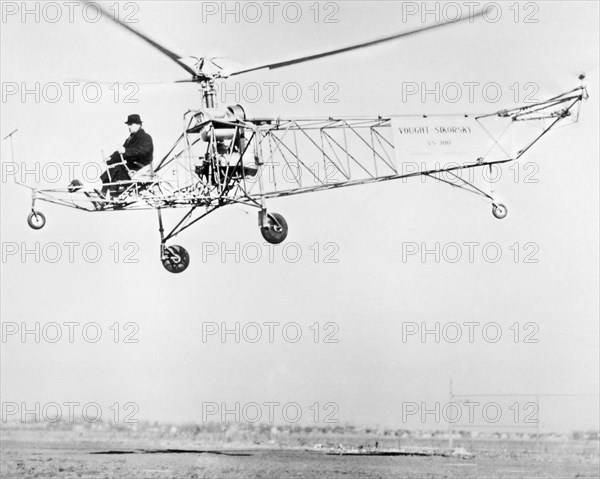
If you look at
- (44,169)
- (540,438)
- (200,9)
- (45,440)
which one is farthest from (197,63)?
(540,438)

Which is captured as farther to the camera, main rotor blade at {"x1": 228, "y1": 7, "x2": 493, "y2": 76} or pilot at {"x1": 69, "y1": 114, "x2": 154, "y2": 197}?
pilot at {"x1": 69, "y1": 114, "x2": 154, "y2": 197}

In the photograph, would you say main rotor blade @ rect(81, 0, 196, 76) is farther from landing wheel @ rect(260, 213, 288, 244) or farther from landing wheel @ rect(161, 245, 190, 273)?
landing wheel @ rect(161, 245, 190, 273)

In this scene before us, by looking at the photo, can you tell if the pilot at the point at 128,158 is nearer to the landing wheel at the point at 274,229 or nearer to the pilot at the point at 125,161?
the pilot at the point at 125,161

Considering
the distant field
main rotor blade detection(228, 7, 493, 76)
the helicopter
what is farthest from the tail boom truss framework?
the distant field

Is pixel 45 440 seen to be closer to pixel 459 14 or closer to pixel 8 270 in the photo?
pixel 8 270

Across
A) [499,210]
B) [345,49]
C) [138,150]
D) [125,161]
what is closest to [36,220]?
[125,161]

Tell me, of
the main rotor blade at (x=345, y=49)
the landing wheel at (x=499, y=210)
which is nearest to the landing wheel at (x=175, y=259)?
the main rotor blade at (x=345, y=49)

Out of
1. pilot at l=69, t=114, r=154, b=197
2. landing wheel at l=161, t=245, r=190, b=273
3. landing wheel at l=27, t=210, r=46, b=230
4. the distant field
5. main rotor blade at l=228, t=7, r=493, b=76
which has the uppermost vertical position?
main rotor blade at l=228, t=7, r=493, b=76
